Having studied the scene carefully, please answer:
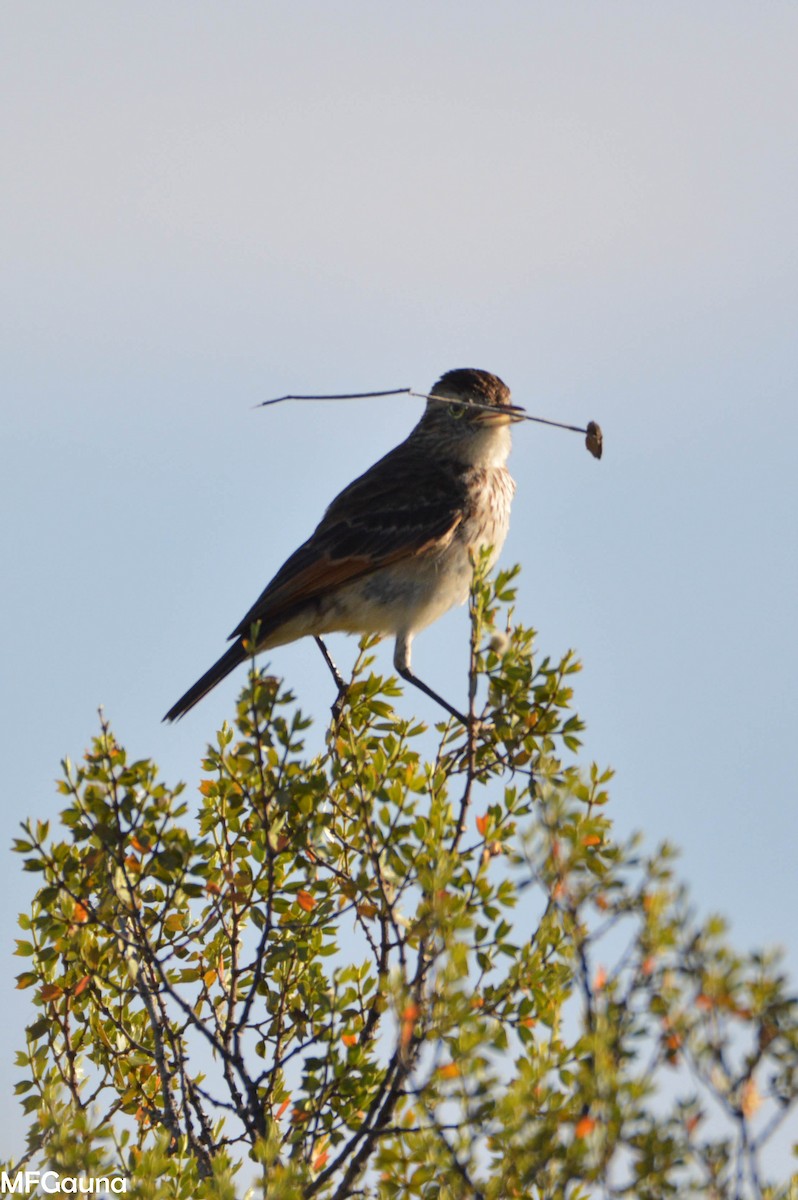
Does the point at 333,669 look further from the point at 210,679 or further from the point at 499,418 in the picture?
the point at 499,418

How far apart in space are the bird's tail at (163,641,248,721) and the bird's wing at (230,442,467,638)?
0.52ft

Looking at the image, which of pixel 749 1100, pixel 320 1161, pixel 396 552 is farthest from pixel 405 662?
pixel 749 1100

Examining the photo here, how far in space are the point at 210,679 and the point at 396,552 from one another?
4.82ft

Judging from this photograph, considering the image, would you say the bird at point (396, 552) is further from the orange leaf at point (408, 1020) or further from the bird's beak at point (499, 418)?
the orange leaf at point (408, 1020)

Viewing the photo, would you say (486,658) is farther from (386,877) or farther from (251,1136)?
(251,1136)

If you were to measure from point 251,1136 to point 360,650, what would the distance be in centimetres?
266

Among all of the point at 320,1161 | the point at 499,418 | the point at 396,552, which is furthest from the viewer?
the point at 499,418

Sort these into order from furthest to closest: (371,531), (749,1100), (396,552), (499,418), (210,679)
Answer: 1. (499,418)
2. (371,531)
3. (396,552)
4. (210,679)
5. (749,1100)

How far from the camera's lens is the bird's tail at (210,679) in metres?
8.26

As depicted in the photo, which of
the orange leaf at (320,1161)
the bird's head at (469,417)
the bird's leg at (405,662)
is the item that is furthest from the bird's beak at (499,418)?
the orange leaf at (320,1161)

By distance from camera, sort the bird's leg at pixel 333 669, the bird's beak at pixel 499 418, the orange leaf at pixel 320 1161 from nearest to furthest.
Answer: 1. the orange leaf at pixel 320 1161
2. the bird's leg at pixel 333 669
3. the bird's beak at pixel 499 418

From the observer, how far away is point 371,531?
30.7 feet

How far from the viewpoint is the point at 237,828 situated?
6418mm

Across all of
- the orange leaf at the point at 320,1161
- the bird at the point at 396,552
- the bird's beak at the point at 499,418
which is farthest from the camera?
the bird's beak at the point at 499,418
